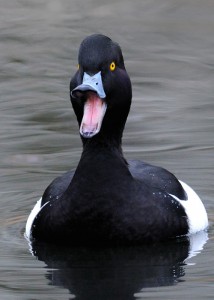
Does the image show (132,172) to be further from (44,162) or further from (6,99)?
(6,99)

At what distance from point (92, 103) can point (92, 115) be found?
125 millimetres

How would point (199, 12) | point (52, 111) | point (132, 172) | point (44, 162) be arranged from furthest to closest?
point (199, 12) → point (52, 111) → point (44, 162) → point (132, 172)

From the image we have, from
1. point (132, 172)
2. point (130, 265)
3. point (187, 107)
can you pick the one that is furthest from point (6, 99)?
point (130, 265)

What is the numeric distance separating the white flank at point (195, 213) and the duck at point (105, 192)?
0.09 ft

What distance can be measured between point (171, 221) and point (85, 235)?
28.3 inches

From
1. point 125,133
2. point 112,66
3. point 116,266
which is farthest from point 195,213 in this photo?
point 125,133

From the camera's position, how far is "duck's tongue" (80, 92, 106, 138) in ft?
32.4

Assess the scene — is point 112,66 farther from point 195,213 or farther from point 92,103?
point 195,213

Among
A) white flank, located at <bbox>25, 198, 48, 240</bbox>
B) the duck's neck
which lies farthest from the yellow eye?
white flank, located at <bbox>25, 198, 48, 240</bbox>

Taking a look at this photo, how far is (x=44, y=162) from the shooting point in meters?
12.8

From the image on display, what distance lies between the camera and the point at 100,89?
33.1 feet

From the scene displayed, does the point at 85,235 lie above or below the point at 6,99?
below

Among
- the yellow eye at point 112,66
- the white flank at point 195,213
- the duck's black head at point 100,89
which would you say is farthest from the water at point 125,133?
the yellow eye at point 112,66

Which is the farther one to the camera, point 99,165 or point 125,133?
point 125,133
